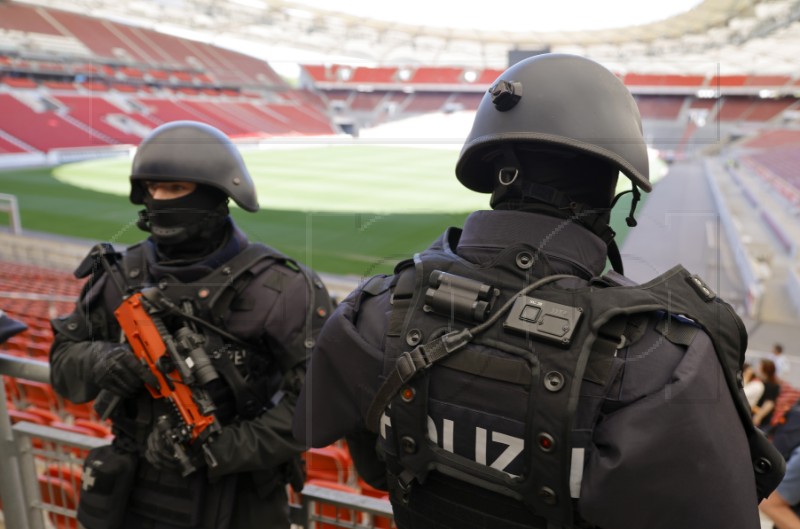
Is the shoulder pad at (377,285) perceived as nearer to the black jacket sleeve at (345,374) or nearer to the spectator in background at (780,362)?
the black jacket sleeve at (345,374)

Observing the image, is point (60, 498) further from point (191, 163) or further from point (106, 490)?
point (191, 163)

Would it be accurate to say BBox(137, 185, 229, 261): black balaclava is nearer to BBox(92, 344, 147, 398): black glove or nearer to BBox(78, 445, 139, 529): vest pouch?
BBox(92, 344, 147, 398): black glove

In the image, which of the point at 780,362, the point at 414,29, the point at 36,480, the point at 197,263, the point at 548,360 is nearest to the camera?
the point at 548,360

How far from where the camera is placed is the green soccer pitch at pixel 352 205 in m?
1.57

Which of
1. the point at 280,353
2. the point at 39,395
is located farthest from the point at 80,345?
the point at 39,395

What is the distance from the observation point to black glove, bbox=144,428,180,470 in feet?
6.31

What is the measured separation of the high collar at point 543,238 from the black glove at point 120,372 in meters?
1.36

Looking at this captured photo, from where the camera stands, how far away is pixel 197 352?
1.92 meters

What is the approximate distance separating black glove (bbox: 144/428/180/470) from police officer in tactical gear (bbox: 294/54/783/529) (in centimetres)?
83

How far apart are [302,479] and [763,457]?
166cm

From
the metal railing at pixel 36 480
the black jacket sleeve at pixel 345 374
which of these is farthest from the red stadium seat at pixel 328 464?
the black jacket sleeve at pixel 345 374

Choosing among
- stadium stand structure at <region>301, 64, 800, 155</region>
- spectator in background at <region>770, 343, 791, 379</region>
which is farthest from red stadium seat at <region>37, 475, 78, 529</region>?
spectator in background at <region>770, 343, 791, 379</region>

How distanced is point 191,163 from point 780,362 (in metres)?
8.08

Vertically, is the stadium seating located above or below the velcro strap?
above
